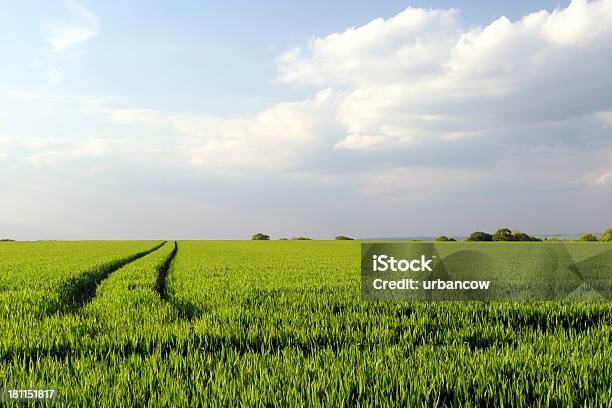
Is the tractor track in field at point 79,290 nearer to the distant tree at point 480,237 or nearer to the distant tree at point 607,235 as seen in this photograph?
the distant tree at point 480,237

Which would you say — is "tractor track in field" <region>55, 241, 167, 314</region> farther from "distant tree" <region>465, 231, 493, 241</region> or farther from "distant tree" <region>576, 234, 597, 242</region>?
"distant tree" <region>576, 234, 597, 242</region>

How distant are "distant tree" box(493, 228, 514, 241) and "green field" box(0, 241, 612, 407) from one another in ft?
291

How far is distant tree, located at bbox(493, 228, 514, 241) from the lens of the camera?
92.9 metres

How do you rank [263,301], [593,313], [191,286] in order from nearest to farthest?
[593,313], [263,301], [191,286]

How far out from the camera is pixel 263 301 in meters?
10.5

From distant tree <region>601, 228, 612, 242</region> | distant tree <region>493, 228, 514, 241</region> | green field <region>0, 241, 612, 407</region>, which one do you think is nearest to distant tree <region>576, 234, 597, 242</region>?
distant tree <region>601, 228, 612, 242</region>

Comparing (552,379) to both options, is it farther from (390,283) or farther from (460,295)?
(390,283)

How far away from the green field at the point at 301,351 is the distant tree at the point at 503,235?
88.8 metres

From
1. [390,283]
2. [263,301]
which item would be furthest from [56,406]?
[390,283]

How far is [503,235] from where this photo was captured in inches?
3679

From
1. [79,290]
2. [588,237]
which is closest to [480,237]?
[588,237]

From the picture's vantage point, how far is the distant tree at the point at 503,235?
9288 cm

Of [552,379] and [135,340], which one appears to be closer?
[552,379]

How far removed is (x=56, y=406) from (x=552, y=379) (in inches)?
182
